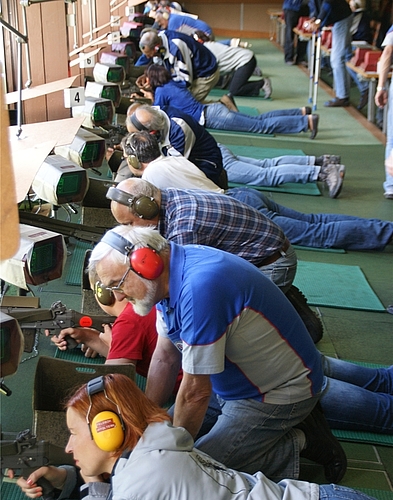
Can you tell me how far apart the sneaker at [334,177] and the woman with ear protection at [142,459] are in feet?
15.6

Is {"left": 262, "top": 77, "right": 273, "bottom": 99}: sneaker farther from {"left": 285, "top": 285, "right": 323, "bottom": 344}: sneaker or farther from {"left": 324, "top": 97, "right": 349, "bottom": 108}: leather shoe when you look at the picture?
{"left": 285, "top": 285, "right": 323, "bottom": 344}: sneaker

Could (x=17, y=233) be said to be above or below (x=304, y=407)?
above

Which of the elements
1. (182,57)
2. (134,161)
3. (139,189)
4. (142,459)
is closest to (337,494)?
(142,459)

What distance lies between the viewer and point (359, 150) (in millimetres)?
8414

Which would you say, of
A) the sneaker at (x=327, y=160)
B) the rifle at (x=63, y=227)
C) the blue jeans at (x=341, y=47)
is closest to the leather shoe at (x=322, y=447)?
the rifle at (x=63, y=227)

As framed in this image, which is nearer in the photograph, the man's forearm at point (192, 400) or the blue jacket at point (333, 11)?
the man's forearm at point (192, 400)

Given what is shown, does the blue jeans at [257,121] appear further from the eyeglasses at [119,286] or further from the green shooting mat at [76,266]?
the eyeglasses at [119,286]

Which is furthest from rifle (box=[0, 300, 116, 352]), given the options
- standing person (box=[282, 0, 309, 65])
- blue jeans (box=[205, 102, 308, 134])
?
standing person (box=[282, 0, 309, 65])

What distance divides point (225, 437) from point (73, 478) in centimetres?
55

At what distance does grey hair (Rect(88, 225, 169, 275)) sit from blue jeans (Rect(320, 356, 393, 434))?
1.05 m

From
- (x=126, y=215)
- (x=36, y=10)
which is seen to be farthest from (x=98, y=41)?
(x=126, y=215)

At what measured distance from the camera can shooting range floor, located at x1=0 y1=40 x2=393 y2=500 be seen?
10.3 feet

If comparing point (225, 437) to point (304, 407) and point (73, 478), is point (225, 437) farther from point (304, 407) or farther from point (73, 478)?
point (73, 478)

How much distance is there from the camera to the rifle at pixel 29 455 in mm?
2252
